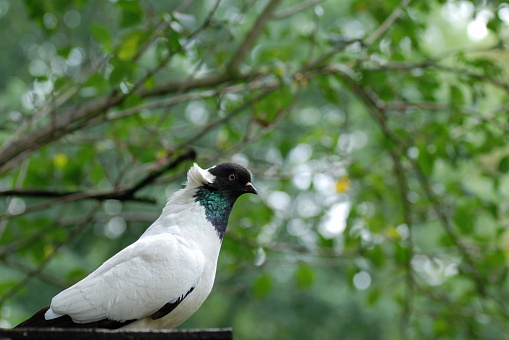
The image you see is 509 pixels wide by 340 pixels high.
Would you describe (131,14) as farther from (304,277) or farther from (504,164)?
(504,164)

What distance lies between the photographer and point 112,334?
1736 mm

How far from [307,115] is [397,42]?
351 inches

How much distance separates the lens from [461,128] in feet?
17.2

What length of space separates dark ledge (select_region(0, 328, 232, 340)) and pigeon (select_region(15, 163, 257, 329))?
658mm

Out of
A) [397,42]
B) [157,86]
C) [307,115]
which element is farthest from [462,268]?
[307,115]

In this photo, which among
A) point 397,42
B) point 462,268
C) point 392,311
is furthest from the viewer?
point 392,311

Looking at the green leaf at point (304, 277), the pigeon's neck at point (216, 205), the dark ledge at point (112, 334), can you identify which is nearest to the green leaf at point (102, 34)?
the pigeon's neck at point (216, 205)

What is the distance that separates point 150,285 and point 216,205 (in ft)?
1.97

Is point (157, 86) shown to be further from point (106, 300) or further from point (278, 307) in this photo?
point (278, 307)

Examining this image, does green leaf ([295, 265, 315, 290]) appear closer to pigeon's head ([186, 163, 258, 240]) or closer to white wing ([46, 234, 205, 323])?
pigeon's head ([186, 163, 258, 240])

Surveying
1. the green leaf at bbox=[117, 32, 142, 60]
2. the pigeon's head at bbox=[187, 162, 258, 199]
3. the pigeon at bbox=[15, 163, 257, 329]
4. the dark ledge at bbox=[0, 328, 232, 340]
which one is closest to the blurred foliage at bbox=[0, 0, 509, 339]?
the green leaf at bbox=[117, 32, 142, 60]

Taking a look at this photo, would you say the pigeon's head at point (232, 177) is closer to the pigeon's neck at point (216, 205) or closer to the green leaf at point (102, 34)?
the pigeon's neck at point (216, 205)

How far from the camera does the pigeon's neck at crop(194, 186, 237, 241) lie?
286 cm

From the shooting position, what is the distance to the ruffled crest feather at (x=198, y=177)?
2.97 metres
